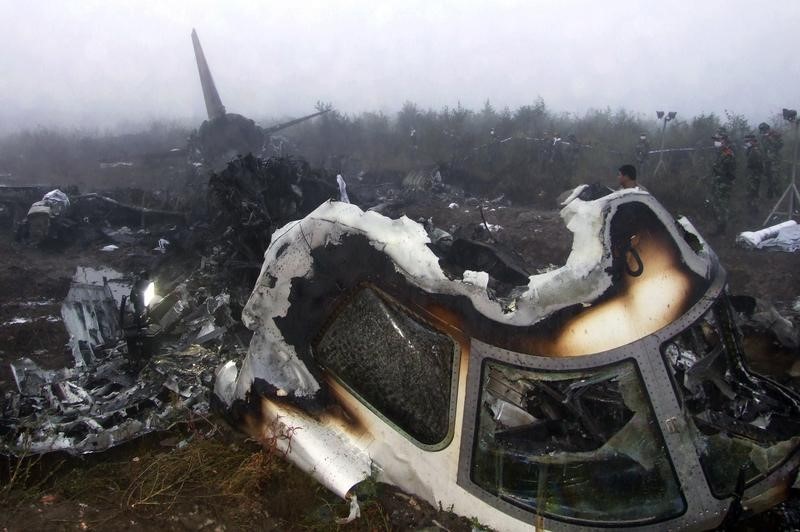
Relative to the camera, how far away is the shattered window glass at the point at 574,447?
8.83 feet

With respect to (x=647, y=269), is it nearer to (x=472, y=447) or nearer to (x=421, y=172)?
(x=472, y=447)

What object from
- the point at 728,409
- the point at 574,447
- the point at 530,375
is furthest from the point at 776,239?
the point at 530,375

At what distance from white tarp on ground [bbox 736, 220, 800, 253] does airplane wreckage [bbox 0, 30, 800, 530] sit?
23.9 feet

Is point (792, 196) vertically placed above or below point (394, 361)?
below

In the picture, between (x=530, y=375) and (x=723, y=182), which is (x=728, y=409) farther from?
(x=723, y=182)

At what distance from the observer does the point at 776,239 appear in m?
9.25

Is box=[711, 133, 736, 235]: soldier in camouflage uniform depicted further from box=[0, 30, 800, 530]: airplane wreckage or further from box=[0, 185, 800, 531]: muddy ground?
box=[0, 185, 800, 531]: muddy ground

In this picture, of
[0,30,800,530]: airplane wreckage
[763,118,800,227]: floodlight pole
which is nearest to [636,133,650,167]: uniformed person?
[763,118,800,227]: floodlight pole

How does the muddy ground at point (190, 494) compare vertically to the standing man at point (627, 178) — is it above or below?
below

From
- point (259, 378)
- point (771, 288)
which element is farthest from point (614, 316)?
point (771, 288)

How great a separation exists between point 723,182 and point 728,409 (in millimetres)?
8592

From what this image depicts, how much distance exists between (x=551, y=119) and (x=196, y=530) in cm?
1789

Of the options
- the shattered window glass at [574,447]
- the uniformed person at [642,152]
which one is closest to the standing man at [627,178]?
the shattered window glass at [574,447]

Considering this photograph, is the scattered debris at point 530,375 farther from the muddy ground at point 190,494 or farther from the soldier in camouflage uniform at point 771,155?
the soldier in camouflage uniform at point 771,155
